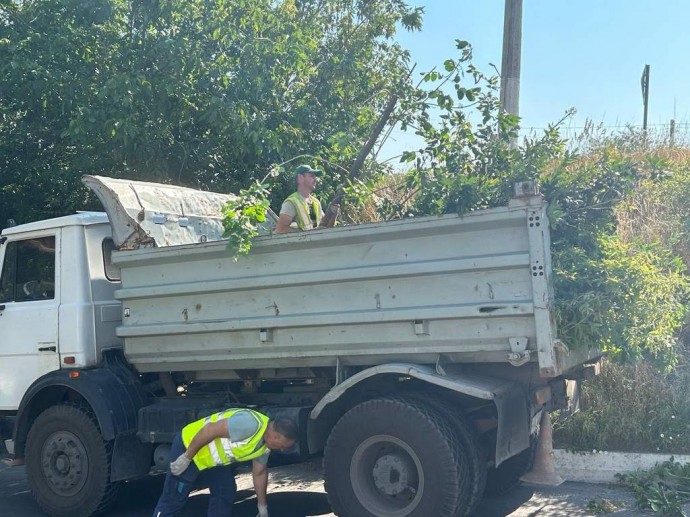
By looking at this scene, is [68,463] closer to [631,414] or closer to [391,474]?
[391,474]

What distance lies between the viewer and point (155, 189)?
248 inches

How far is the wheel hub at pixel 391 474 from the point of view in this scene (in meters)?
4.72

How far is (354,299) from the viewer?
4.90 meters

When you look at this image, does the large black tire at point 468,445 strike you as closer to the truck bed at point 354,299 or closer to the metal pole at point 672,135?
the truck bed at point 354,299

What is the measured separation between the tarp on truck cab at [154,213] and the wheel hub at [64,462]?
1.60 m

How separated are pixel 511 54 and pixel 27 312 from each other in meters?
5.72

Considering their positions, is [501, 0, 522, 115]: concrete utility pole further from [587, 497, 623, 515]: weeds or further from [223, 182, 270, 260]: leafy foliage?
[587, 497, 623, 515]: weeds

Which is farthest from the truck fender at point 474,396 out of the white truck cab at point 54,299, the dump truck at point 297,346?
the white truck cab at point 54,299

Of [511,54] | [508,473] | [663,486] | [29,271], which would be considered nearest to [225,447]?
[508,473]

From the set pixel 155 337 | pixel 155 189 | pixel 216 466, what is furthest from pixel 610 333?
pixel 155 189

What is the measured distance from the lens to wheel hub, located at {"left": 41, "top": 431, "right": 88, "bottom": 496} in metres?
5.84

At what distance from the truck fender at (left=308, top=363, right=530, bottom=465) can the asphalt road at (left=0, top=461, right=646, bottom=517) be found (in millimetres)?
957

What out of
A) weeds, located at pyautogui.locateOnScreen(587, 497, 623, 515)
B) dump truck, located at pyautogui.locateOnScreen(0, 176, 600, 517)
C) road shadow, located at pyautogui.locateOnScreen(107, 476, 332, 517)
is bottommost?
road shadow, located at pyautogui.locateOnScreen(107, 476, 332, 517)

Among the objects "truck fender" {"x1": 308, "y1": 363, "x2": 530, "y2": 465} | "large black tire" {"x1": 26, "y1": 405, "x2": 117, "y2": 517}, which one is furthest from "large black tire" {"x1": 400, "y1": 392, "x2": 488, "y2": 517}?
"large black tire" {"x1": 26, "y1": 405, "x2": 117, "y2": 517}
